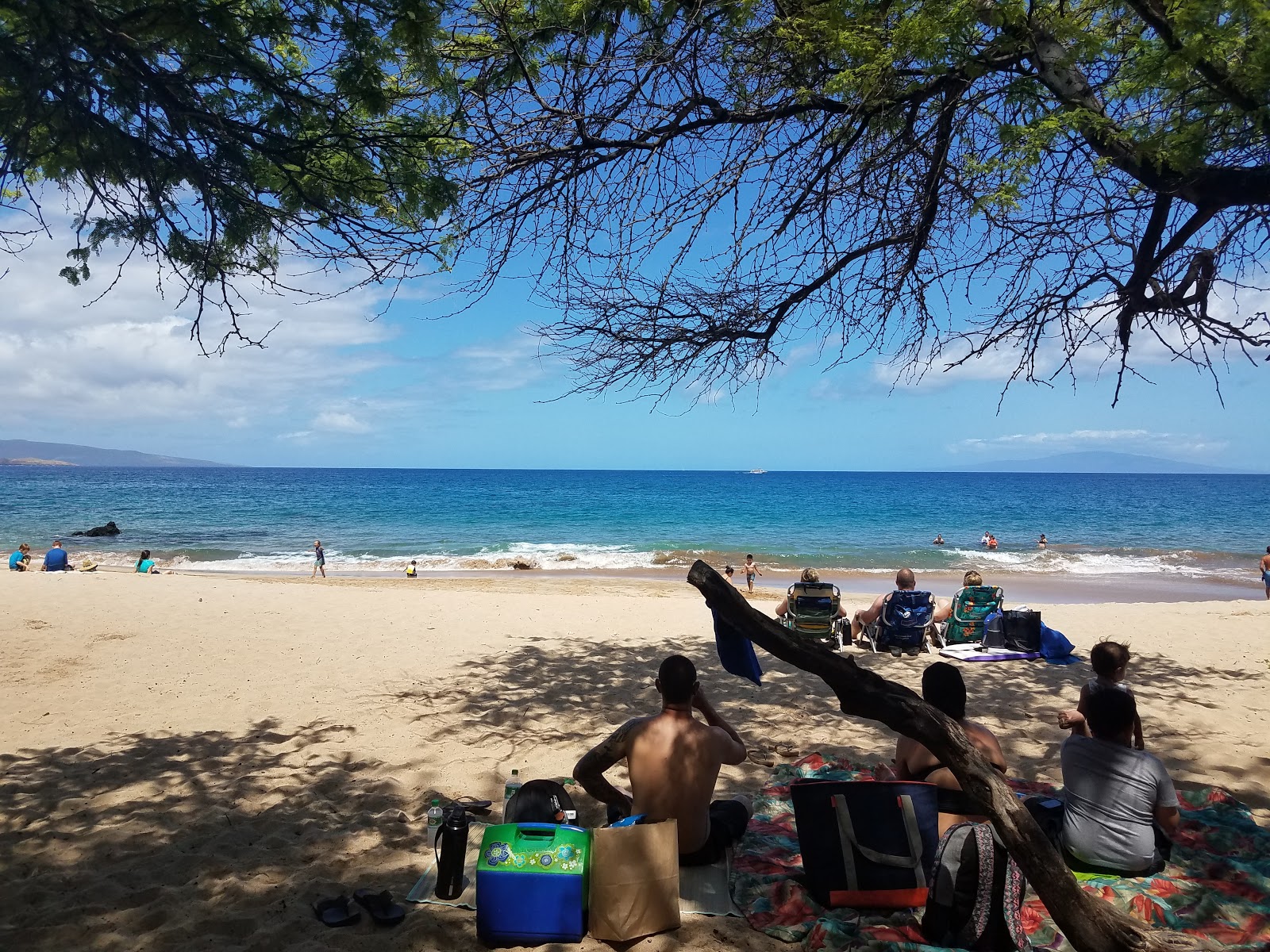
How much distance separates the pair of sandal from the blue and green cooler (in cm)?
39

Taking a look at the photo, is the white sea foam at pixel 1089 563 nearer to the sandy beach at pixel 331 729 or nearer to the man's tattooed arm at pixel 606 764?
the sandy beach at pixel 331 729

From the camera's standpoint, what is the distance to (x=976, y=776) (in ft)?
7.10

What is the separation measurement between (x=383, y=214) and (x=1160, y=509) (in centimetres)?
6076

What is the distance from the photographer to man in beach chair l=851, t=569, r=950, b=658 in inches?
→ 334

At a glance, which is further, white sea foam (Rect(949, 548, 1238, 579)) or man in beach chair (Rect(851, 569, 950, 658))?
white sea foam (Rect(949, 548, 1238, 579))

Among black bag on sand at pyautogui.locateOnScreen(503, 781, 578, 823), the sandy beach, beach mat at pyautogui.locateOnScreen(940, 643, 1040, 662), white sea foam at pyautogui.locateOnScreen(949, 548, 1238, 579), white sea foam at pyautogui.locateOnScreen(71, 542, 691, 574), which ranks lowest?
white sea foam at pyautogui.locateOnScreen(71, 542, 691, 574)

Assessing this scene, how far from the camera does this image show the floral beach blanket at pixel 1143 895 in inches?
107

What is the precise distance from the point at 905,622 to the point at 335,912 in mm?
6900

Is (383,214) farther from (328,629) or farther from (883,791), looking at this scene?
(328,629)

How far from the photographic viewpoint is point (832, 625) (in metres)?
9.09

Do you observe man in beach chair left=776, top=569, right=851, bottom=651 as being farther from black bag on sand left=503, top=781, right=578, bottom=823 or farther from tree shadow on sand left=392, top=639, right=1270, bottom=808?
black bag on sand left=503, top=781, right=578, bottom=823

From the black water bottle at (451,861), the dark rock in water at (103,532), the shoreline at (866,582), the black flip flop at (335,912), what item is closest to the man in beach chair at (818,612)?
the black water bottle at (451,861)

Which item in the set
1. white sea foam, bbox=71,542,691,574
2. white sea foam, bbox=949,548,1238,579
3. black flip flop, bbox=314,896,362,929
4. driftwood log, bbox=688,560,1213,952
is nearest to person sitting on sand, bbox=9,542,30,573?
white sea foam, bbox=71,542,691,574

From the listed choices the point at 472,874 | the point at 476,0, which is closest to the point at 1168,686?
the point at 472,874
